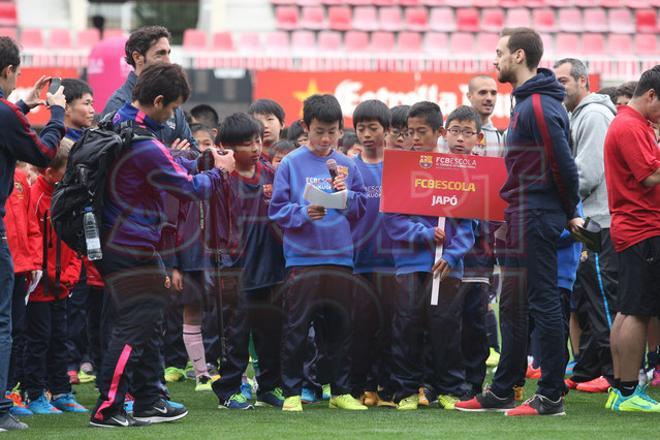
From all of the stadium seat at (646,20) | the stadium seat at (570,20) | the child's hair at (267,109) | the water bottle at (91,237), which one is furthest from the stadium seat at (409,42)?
the water bottle at (91,237)

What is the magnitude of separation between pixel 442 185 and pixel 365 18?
1563cm

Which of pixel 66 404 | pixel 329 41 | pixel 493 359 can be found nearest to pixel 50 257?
pixel 66 404

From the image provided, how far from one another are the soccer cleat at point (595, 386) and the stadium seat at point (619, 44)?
1441cm

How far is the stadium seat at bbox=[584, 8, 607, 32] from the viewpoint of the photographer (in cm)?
2178

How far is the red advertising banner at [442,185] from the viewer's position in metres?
→ 6.63

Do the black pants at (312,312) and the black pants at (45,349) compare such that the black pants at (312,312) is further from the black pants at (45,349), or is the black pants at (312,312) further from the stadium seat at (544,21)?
the stadium seat at (544,21)

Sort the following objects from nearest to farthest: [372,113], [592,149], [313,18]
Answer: [372,113], [592,149], [313,18]

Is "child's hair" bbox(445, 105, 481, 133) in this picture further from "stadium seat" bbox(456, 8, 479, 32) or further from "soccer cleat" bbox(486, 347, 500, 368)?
"stadium seat" bbox(456, 8, 479, 32)

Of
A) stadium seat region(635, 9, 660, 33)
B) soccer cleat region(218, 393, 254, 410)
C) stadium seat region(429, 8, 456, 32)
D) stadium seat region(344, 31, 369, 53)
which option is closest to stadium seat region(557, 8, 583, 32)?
stadium seat region(635, 9, 660, 33)

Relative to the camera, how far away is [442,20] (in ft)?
71.8

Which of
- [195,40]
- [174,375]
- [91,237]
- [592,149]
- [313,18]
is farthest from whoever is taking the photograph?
[313,18]

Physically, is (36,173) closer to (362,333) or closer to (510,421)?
(362,333)

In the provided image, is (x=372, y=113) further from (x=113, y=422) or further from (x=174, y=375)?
(x=174, y=375)

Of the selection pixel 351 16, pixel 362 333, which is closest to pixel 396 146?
pixel 362 333
